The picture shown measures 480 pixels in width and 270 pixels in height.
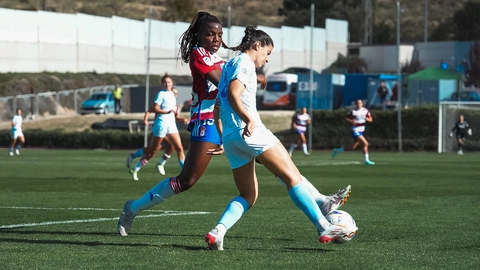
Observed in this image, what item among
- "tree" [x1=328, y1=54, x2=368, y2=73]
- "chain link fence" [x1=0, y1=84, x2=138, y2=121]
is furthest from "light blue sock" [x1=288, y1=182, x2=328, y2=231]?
"tree" [x1=328, y1=54, x2=368, y2=73]

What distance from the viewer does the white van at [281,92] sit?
5950 centimetres

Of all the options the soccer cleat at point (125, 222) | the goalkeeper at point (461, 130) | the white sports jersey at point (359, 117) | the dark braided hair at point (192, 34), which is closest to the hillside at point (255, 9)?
the goalkeeper at point (461, 130)

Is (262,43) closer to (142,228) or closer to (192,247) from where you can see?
(192,247)

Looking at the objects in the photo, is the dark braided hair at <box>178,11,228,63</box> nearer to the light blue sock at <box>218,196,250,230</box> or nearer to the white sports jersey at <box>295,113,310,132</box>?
the light blue sock at <box>218,196,250,230</box>

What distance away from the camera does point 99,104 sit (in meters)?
58.8

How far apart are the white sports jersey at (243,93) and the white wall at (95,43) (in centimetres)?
4716

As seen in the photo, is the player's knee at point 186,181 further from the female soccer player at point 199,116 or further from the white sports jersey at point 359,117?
the white sports jersey at point 359,117

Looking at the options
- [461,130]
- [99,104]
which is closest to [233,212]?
[461,130]

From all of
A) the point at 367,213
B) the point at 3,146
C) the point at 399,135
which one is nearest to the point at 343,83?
the point at 399,135

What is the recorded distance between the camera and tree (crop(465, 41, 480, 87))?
68.1 m

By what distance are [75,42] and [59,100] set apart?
578 cm

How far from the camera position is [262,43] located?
27.1ft

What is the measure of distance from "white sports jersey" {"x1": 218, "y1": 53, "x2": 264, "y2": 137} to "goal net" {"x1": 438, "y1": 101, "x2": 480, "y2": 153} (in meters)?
35.6

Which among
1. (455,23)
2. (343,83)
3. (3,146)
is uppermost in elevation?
(455,23)
